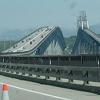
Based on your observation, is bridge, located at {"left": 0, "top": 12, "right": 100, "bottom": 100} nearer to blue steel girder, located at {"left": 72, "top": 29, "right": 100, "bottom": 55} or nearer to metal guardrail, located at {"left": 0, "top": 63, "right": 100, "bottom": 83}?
metal guardrail, located at {"left": 0, "top": 63, "right": 100, "bottom": 83}

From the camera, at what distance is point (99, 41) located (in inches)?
3403

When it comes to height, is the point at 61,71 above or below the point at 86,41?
below

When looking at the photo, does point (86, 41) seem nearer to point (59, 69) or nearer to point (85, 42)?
point (85, 42)

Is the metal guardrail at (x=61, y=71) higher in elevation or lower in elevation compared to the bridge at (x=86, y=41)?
lower

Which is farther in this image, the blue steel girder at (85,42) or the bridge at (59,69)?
the blue steel girder at (85,42)

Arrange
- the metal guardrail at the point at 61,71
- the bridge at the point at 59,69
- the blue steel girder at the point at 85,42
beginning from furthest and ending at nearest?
the blue steel girder at the point at 85,42
the bridge at the point at 59,69
the metal guardrail at the point at 61,71

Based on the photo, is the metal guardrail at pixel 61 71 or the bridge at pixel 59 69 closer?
the metal guardrail at pixel 61 71

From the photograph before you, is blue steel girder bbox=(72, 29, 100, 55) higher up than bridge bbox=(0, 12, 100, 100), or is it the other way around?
blue steel girder bbox=(72, 29, 100, 55)

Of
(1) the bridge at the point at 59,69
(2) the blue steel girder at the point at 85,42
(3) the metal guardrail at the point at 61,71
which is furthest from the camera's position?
(2) the blue steel girder at the point at 85,42

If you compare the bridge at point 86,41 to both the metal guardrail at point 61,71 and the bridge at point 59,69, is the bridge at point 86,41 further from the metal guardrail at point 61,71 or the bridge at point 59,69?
the metal guardrail at point 61,71

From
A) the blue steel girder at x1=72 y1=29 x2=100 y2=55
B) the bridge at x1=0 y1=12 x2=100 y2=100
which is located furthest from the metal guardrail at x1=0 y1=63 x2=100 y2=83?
the blue steel girder at x1=72 y1=29 x2=100 y2=55

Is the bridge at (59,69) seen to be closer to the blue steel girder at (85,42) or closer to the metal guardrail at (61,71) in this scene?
the metal guardrail at (61,71)

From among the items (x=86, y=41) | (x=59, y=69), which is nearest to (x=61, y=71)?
(x=59, y=69)

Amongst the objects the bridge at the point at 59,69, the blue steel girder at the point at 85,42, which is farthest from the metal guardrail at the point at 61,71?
the blue steel girder at the point at 85,42
